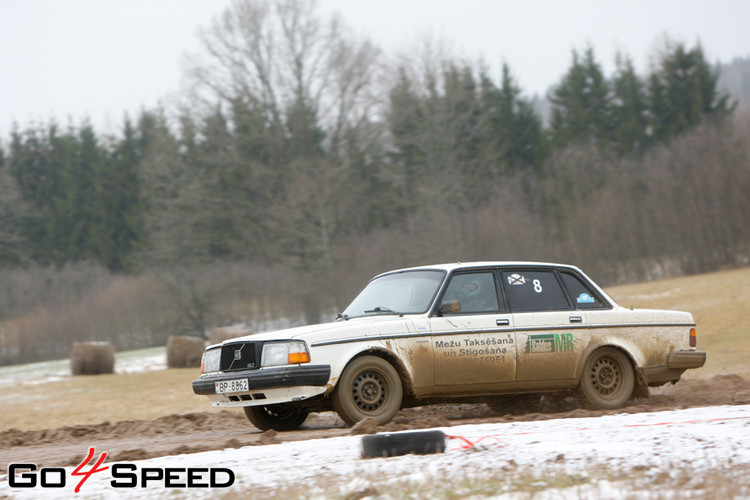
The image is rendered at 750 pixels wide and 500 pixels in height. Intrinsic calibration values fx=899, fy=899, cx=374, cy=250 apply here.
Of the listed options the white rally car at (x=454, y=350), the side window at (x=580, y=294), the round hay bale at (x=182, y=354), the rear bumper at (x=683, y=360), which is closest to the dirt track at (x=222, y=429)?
the white rally car at (x=454, y=350)

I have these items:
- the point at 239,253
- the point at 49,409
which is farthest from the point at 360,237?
the point at 49,409

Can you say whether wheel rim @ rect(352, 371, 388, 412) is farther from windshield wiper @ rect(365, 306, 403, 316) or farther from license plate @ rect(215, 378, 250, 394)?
license plate @ rect(215, 378, 250, 394)

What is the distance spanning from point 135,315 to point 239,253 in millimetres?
6250

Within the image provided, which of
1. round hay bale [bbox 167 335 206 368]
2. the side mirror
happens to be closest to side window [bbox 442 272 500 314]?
the side mirror

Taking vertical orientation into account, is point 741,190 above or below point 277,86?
below

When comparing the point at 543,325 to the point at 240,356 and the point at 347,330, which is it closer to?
the point at 347,330

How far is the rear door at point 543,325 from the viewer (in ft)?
30.9

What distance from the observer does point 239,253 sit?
4800 centimetres

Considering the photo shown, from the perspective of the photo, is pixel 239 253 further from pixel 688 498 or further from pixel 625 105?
pixel 688 498

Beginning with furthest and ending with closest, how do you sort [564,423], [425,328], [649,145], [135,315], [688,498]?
[649,145]
[135,315]
[425,328]
[564,423]
[688,498]

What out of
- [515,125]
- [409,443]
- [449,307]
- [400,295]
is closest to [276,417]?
[400,295]

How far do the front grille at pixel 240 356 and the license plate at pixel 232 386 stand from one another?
0.16 meters

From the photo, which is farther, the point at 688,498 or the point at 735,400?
the point at 735,400

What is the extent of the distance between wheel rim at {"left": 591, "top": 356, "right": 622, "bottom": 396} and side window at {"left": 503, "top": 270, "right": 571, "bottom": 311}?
2.48ft
